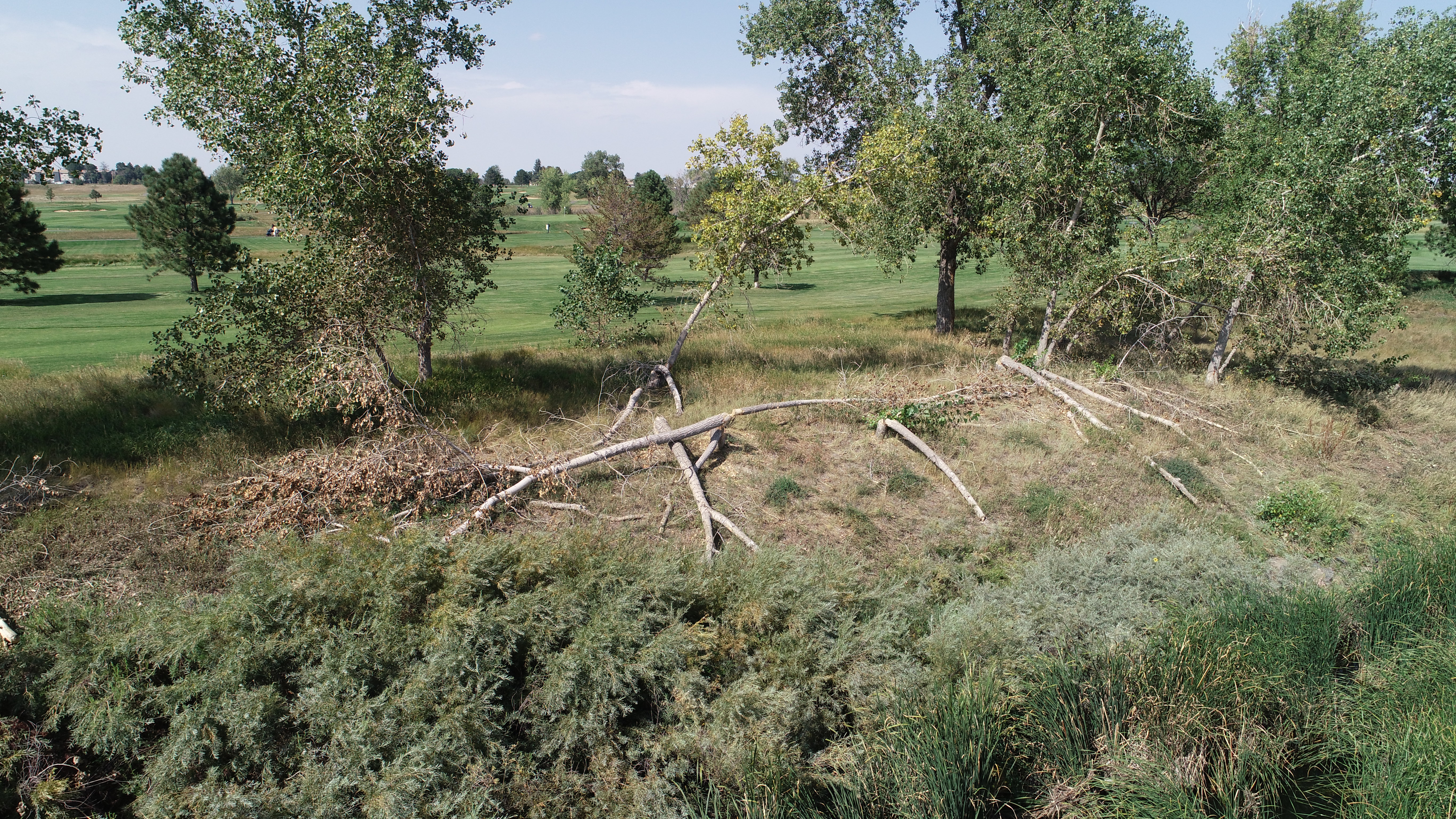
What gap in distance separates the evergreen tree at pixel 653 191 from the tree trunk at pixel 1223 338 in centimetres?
2357

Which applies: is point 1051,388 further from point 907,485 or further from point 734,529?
point 734,529

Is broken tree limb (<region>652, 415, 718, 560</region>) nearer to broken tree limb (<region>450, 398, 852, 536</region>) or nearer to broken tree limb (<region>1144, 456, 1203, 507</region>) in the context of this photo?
broken tree limb (<region>450, 398, 852, 536</region>)

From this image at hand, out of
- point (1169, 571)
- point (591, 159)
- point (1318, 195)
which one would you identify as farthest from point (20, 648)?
point (591, 159)

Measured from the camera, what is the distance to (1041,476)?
11.4 m

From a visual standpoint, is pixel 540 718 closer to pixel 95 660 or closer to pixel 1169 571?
pixel 95 660

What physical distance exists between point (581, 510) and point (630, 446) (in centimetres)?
144

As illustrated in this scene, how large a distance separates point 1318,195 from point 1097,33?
16.7 ft

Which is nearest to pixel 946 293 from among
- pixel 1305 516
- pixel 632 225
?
pixel 1305 516

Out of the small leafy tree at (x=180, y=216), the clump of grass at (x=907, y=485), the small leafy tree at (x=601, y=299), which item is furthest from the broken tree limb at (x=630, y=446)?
the small leafy tree at (x=180, y=216)

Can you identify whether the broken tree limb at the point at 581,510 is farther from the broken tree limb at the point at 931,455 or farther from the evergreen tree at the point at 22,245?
the evergreen tree at the point at 22,245

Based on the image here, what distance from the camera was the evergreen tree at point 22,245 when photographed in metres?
12.4

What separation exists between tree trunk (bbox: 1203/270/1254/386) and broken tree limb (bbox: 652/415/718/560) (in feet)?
37.3

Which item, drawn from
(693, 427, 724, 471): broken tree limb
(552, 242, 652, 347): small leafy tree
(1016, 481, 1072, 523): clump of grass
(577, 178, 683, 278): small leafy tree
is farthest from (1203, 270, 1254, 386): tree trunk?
(577, 178, 683, 278): small leafy tree

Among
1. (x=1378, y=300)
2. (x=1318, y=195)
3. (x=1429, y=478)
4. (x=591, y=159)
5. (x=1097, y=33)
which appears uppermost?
(x=591, y=159)
